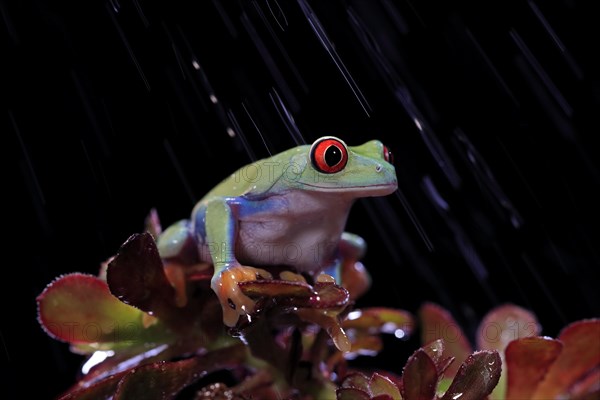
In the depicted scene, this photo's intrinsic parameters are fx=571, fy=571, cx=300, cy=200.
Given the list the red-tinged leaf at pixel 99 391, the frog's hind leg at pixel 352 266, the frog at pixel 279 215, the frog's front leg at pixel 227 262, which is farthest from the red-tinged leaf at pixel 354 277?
the red-tinged leaf at pixel 99 391

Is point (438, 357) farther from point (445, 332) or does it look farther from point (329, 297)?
point (445, 332)

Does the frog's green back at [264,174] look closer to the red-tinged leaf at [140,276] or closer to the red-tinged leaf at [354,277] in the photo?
the red-tinged leaf at [140,276]

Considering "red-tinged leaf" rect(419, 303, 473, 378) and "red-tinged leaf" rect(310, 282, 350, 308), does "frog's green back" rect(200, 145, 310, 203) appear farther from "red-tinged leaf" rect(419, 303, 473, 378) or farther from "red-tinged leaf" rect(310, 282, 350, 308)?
"red-tinged leaf" rect(419, 303, 473, 378)

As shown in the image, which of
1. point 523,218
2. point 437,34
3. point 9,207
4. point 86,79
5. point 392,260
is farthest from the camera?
point 392,260

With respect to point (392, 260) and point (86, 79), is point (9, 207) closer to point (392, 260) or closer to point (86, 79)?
point (86, 79)

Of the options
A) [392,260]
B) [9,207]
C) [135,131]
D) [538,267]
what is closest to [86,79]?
[135,131]
